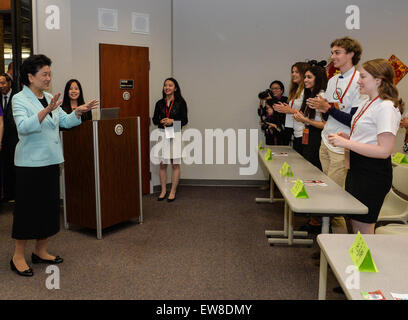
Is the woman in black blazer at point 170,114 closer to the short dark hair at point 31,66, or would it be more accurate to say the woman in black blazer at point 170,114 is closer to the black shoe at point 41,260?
the black shoe at point 41,260

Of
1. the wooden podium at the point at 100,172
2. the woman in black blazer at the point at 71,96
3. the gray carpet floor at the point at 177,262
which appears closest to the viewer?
the gray carpet floor at the point at 177,262

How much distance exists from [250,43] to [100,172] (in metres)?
3.36

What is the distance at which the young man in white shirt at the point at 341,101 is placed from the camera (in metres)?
3.05

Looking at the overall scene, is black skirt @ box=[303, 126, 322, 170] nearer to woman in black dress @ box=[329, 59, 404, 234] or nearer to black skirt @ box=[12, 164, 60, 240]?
woman in black dress @ box=[329, 59, 404, 234]

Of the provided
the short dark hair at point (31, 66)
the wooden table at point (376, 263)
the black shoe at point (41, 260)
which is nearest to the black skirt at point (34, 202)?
the black shoe at point (41, 260)

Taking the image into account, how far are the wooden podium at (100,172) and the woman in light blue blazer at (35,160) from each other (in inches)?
25.4

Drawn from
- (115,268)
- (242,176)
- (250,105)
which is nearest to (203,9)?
(250,105)

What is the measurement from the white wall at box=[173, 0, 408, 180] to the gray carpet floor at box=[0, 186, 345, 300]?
6.60 feet

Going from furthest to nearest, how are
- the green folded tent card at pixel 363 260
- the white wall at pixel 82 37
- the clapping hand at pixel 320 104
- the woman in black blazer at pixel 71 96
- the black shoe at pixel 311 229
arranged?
the white wall at pixel 82 37 → the woman in black blazer at pixel 71 96 → the black shoe at pixel 311 229 → the clapping hand at pixel 320 104 → the green folded tent card at pixel 363 260

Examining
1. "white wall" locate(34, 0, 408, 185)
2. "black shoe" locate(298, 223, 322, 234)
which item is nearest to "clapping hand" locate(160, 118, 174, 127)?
"white wall" locate(34, 0, 408, 185)

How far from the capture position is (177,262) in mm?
3287
